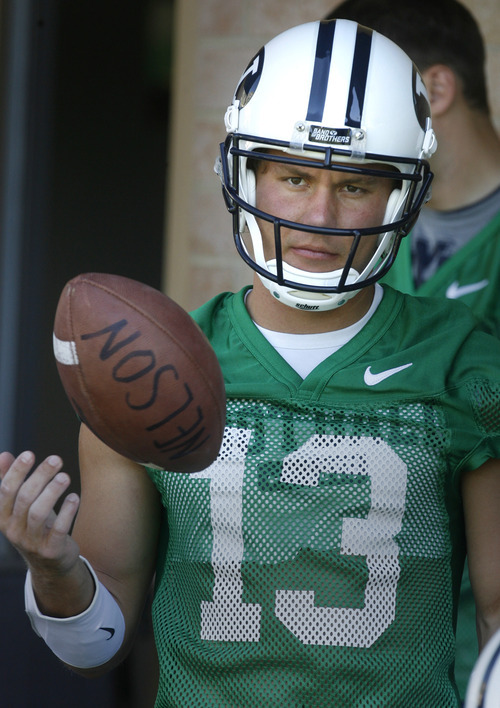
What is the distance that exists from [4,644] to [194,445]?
2006 mm

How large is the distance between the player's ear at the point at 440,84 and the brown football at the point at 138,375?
168 centimetres

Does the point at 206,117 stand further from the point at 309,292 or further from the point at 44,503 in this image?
the point at 44,503

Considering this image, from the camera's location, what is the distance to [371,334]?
2.03 meters

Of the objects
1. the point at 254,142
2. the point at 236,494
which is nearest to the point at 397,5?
the point at 254,142

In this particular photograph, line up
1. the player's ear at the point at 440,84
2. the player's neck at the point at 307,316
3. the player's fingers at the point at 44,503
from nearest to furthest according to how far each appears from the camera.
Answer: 1. the player's fingers at the point at 44,503
2. the player's neck at the point at 307,316
3. the player's ear at the point at 440,84

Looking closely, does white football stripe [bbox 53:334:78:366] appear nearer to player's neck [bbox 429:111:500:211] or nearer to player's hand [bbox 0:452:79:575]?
player's hand [bbox 0:452:79:575]

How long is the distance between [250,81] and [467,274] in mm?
1350

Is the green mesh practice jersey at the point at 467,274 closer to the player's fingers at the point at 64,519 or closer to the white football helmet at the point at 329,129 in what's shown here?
the white football helmet at the point at 329,129

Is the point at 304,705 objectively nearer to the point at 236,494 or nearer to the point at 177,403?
the point at 236,494

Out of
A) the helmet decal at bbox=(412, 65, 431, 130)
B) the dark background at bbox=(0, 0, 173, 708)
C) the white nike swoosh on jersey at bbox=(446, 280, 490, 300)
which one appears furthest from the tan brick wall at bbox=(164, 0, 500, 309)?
the helmet decal at bbox=(412, 65, 431, 130)

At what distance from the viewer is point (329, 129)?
1.97 meters

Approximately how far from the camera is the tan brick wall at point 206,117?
411cm

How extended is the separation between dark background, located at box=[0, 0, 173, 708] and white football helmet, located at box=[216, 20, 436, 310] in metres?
2.24

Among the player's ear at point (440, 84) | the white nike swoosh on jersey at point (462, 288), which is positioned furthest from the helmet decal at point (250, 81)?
the white nike swoosh on jersey at point (462, 288)
